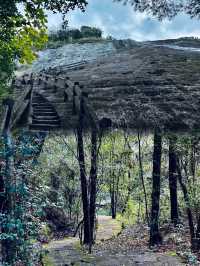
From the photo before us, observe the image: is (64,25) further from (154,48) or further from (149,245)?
(149,245)

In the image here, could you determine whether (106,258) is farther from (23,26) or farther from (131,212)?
(131,212)

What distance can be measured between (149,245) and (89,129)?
7515mm

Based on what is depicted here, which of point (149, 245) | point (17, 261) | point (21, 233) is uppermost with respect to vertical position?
point (21, 233)

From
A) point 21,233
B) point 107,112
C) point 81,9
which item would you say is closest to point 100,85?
point 107,112

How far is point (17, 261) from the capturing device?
24.2ft

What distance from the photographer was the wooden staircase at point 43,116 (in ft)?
27.3

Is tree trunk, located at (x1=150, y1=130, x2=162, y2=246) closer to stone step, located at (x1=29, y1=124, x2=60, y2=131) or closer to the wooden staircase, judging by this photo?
the wooden staircase

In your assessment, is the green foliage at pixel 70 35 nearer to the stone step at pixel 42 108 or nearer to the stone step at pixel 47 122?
the stone step at pixel 42 108

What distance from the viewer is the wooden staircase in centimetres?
831

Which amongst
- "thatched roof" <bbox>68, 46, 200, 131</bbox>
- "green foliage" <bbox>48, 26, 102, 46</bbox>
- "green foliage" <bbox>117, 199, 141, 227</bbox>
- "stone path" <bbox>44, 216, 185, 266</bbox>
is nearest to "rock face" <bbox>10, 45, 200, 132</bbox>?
"thatched roof" <bbox>68, 46, 200, 131</bbox>

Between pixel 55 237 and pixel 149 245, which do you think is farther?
pixel 55 237

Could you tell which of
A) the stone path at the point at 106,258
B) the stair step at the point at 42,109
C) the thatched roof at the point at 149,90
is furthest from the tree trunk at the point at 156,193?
the stair step at the point at 42,109

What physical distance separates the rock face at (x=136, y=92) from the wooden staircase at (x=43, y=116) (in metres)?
0.06

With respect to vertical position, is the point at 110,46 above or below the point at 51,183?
above
